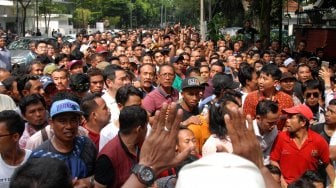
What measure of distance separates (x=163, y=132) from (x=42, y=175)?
67 centimetres

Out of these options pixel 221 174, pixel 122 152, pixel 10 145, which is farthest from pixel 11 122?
pixel 221 174

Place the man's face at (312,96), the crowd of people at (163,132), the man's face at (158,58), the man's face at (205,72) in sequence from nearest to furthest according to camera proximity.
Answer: the crowd of people at (163,132) → the man's face at (312,96) → the man's face at (205,72) → the man's face at (158,58)

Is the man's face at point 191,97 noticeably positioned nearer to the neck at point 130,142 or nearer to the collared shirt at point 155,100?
the collared shirt at point 155,100

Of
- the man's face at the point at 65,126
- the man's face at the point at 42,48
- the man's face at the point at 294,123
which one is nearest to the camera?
the man's face at the point at 65,126

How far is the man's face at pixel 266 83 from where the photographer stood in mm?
6750

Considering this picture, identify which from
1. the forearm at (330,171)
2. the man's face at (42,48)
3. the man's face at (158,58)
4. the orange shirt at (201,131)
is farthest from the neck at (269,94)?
the man's face at (42,48)

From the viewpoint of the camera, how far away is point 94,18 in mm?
70375

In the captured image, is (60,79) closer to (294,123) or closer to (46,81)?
(46,81)

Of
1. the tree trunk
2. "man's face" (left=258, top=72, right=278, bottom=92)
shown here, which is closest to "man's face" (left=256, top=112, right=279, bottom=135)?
"man's face" (left=258, top=72, right=278, bottom=92)

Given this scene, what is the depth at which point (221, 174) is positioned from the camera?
1.65m

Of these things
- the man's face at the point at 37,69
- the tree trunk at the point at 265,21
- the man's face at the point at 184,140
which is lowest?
the man's face at the point at 184,140

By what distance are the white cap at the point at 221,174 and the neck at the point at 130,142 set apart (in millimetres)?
2302

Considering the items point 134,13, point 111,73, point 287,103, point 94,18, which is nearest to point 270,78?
point 287,103

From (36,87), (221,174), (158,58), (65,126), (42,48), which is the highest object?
(42,48)
